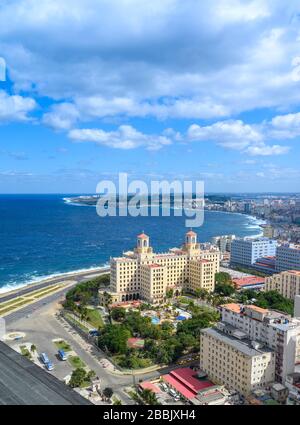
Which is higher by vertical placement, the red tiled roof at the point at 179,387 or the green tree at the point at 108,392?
the green tree at the point at 108,392

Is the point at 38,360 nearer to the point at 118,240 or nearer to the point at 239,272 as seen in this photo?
the point at 239,272

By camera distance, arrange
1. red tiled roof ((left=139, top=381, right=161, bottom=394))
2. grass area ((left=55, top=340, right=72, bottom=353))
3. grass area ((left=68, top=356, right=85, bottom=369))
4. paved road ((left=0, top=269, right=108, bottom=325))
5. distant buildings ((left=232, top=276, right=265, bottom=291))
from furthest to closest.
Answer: distant buildings ((left=232, top=276, right=265, bottom=291)) → paved road ((left=0, top=269, right=108, bottom=325)) → grass area ((left=55, top=340, right=72, bottom=353)) → grass area ((left=68, top=356, right=85, bottom=369)) → red tiled roof ((left=139, top=381, right=161, bottom=394))

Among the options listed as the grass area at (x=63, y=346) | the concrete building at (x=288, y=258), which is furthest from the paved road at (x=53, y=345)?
the concrete building at (x=288, y=258)

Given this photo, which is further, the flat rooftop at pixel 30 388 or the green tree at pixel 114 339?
the green tree at pixel 114 339

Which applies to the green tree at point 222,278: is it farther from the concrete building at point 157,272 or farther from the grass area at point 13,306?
the grass area at point 13,306

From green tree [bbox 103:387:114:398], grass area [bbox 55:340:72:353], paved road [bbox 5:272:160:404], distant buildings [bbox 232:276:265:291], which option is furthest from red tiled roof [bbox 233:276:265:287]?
green tree [bbox 103:387:114:398]

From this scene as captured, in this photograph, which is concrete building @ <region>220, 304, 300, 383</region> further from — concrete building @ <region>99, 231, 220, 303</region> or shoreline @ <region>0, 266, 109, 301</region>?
shoreline @ <region>0, 266, 109, 301</region>
